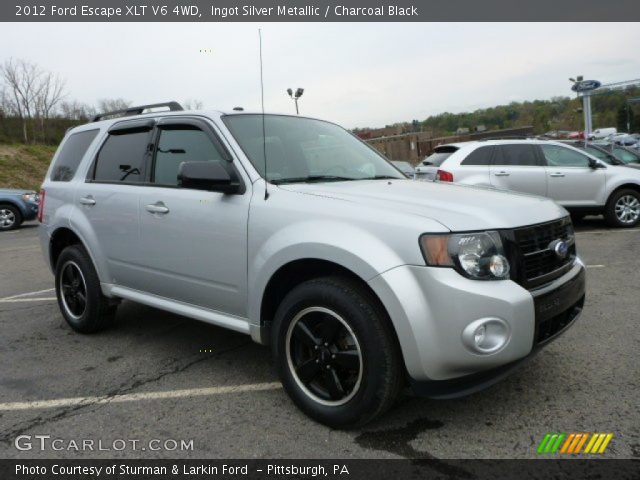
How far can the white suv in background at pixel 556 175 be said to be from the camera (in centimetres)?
941

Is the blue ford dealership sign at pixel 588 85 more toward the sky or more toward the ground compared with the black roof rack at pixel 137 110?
more toward the sky

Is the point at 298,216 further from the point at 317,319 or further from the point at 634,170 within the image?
the point at 634,170

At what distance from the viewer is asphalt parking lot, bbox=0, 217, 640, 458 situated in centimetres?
268

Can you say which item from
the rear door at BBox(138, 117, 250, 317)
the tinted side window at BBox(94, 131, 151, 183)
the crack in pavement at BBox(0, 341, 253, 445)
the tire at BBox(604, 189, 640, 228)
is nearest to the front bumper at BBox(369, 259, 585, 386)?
the rear door at BBox(138, 117, 250, 317)

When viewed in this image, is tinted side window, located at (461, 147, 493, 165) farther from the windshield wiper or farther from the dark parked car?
the dark parked car

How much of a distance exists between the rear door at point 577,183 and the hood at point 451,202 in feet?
22.3

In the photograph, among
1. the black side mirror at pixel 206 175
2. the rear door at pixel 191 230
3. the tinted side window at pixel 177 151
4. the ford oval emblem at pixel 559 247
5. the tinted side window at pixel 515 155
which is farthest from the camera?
the tinted side window at pixel 515 155

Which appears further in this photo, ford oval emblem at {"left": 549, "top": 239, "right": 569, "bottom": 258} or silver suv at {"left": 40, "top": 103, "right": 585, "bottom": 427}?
ford oval emblem at {"left": 549, "top": 239, "right": 569, "bottom": 258}

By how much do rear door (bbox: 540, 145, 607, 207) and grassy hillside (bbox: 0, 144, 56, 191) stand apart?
2624 centimetres

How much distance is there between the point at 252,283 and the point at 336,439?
3.25 feet

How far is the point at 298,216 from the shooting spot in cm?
293

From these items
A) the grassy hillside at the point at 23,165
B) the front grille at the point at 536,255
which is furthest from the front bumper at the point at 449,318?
the grassy hillside at the point at 23,165

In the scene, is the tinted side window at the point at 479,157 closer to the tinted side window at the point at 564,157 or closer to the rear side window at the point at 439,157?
the tinted side window at the point at 564,157

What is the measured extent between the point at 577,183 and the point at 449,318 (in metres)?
8.14
